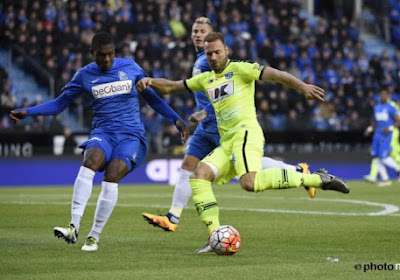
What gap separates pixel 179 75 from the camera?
25.3 metres

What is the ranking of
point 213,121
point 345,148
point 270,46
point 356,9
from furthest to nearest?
point 356,9 → point 270,46 → point 345,148 → point 213,121

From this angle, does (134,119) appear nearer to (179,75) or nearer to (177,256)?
(177,256)

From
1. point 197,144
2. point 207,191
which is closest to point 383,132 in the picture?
point 197,144

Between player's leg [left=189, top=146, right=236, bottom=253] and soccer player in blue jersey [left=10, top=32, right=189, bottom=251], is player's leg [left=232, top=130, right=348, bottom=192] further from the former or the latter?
soccer player in blue jersey [left=10, top=32, right=189, bottom=251]

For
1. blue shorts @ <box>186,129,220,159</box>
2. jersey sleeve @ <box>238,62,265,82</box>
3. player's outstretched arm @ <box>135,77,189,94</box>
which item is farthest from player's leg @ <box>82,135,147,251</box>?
blue shorts @ <box>186,129,220,159</box>

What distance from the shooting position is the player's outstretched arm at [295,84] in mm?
8086

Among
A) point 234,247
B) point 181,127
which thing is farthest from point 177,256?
point 181,127

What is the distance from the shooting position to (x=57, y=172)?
79.8 ft

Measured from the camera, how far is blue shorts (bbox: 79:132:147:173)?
29.5 ft

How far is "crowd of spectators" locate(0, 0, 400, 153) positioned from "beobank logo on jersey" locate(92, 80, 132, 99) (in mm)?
14527

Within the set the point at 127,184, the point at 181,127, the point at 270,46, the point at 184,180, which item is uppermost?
the point at 270,46

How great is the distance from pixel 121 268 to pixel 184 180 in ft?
12.8

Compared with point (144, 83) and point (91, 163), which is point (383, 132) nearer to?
point (144, 83)

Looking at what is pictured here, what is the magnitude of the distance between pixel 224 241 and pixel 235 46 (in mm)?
20226
